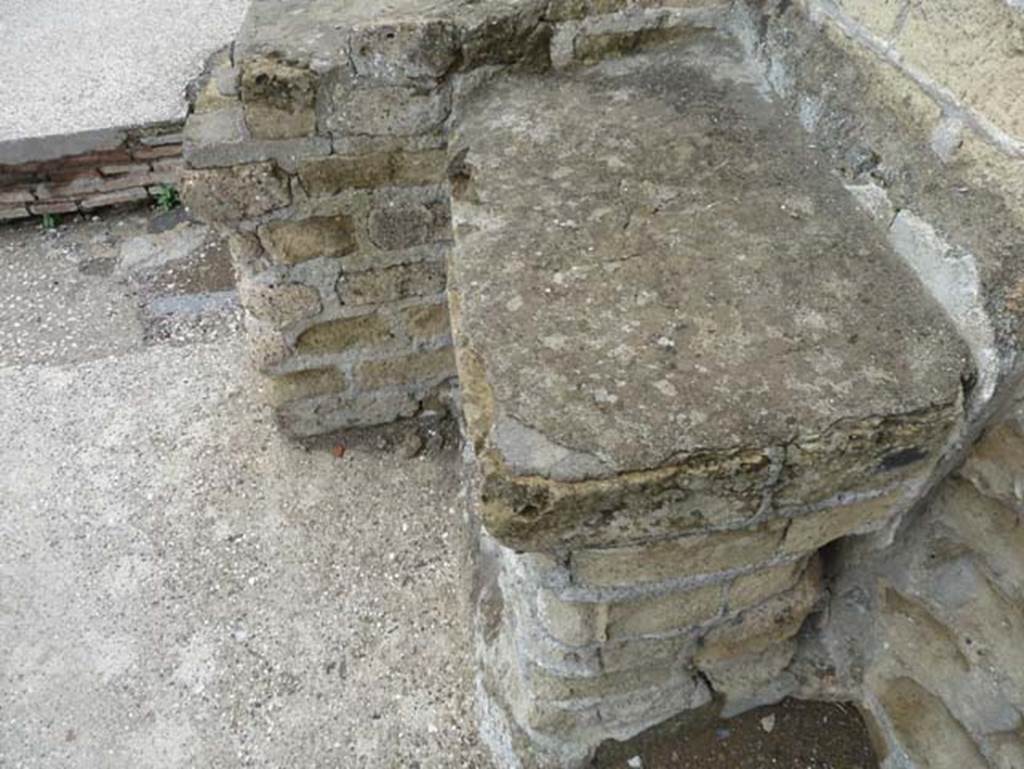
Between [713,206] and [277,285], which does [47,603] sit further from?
[713,206]

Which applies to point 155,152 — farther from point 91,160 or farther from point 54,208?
point 54,208

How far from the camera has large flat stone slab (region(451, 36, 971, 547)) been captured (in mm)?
1170

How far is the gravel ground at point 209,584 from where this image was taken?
2.04 metres

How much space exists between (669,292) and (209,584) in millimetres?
1665

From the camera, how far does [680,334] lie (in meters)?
1.31

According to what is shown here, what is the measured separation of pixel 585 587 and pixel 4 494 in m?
2.13

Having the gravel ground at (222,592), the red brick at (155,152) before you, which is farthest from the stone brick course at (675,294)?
the red brick at (155,152)

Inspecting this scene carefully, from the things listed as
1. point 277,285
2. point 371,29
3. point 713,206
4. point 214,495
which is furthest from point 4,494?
point 713,206

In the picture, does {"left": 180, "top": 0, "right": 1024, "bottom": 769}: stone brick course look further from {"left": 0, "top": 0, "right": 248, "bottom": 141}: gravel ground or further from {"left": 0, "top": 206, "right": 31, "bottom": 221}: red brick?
{"left": 0, "top": 206, "right": 31, "bottom": 221}: red brick

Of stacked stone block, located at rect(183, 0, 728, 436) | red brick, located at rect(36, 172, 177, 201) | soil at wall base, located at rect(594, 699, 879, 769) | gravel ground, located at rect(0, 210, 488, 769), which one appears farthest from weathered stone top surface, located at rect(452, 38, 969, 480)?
red brick, located at rect(36, 172, 177, 201)

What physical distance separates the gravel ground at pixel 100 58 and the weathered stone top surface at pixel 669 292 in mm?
2596

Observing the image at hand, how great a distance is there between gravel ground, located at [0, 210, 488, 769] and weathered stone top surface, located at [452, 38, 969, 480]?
1144mm

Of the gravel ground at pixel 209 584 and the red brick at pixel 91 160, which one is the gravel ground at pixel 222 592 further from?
the red brick at pixel 91 160

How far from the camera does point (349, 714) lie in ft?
6.75
